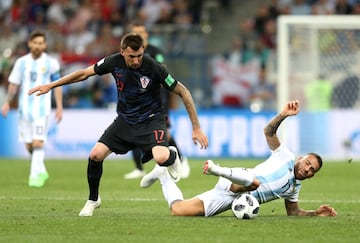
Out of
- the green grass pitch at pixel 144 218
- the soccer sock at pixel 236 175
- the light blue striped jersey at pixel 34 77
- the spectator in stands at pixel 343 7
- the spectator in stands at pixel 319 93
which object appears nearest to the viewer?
the green grass pitch at pixel 144 218

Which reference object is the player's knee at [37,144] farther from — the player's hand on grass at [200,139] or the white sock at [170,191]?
the player's hand on grass at [200,139]

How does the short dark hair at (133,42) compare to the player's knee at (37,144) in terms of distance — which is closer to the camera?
the short dark hair at (133,42)

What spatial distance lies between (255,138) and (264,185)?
1330 centimetres

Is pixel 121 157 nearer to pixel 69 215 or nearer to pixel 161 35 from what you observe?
pixel 161 35

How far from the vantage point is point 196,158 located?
79.5 feet

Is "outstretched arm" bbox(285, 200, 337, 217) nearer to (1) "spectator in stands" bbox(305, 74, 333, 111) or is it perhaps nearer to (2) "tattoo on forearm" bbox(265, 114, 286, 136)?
(2) "tattoo on forearm" bbox(265, 114, 286, 136)

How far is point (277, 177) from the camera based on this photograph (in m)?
10.9

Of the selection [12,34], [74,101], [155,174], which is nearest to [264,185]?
[155,174]

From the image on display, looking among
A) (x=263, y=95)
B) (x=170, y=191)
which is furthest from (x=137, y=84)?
(x=263, y=95)

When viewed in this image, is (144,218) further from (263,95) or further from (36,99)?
(263,95)

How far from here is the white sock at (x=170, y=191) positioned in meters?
11.3

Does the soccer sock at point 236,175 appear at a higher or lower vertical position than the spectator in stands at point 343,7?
lower

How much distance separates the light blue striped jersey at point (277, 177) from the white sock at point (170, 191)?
2.89 ft

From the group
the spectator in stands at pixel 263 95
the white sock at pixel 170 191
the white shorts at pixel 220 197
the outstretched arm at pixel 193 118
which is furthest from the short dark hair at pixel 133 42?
the spectator in stands at pixel 263 95
